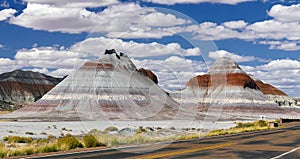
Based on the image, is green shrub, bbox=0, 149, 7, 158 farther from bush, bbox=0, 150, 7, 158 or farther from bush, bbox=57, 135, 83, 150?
bush, bbox=57, 135, 83, 150

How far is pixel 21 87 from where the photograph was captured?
17000 centimetres

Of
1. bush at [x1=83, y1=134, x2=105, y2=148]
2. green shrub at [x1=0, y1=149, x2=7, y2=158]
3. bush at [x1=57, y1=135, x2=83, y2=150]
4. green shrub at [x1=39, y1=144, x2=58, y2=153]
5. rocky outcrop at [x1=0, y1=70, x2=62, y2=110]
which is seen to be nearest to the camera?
green shrub at [x1=0, y1=149, x2=7, y2=158]

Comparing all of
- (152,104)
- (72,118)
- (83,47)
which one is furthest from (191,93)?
(72,118)

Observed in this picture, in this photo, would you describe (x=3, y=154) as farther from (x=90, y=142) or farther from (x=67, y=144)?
(x=90, y=142)

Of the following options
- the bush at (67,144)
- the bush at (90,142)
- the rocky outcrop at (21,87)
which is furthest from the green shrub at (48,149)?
the rocky outcrop at (21,87)

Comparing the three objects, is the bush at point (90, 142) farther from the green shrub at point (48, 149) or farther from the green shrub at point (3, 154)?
the green shrub at point (3, 154)

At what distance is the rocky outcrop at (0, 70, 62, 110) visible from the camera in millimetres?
163538

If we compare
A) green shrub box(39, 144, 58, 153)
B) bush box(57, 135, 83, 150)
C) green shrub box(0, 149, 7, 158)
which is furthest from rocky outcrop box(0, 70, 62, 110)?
green shrub box(0, 149, 7, 158)

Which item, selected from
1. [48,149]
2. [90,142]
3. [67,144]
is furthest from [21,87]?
[48,149]

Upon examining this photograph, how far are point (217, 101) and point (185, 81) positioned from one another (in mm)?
135152

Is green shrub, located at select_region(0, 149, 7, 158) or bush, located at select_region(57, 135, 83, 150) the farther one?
bush, located at select_region(57, 135, 83, 150)

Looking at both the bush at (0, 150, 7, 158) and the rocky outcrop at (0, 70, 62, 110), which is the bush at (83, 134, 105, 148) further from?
the rocky outcrop at (0, 70, 62, 110)

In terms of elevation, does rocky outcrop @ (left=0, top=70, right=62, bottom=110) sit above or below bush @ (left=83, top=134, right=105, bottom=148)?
above

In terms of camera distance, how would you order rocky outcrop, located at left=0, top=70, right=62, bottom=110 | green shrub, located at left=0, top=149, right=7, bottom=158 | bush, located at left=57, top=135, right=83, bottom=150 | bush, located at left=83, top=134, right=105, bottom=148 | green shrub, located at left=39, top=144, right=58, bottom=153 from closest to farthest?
green shrub, located at left=0, top=149, right=7, bottom=158 < green shrub, located at left=39, top=144, right=58, bottom=153 < bush, located at left=57, top=135, right=83, bottom=150 < bush, located at left=83, top=134, right=105, bottom=148 < rocky outcrop, located at left=0, top=70, right=62, bottom=110
